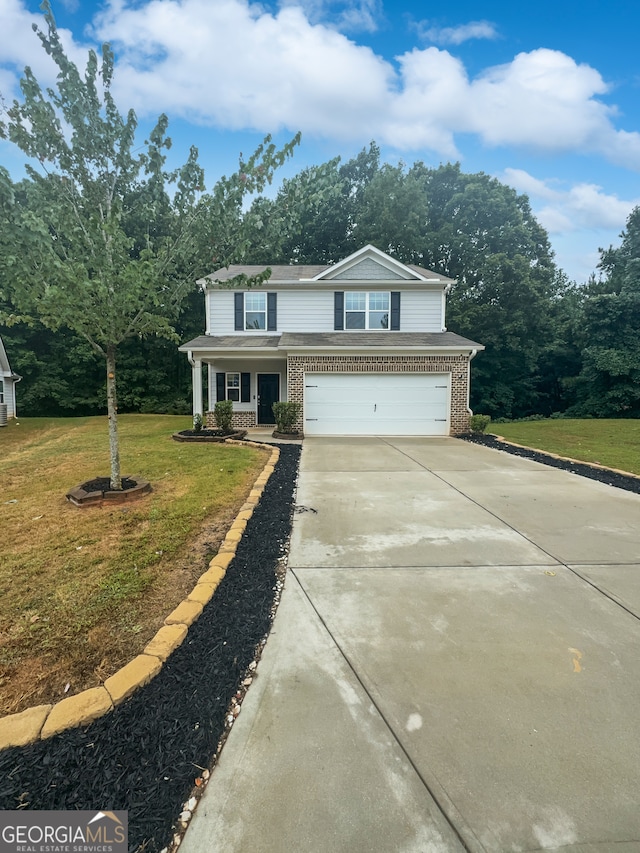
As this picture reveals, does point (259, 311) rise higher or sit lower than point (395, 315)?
higher

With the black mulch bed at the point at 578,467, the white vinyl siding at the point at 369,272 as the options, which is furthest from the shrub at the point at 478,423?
the white vinyl siding at the point at 369,272

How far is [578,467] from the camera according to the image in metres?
8.10

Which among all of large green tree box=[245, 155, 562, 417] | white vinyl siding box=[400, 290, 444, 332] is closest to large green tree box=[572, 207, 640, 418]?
large green tree box=[245, 155, 562, 417]

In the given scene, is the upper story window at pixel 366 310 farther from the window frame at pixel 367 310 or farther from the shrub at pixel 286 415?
the shrub at pixel 286 415

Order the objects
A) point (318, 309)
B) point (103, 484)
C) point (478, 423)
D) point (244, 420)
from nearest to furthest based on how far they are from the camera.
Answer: point (103, 484) → point (478, 423) → point (318, 309) → point (244, 420)

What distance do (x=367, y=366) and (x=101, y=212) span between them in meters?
8.40

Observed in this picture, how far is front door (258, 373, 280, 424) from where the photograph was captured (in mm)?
15062

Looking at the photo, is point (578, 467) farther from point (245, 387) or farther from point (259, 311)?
point (259, 311)

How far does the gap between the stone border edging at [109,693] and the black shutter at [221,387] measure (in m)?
12.5

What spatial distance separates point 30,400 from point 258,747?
25.5 metres

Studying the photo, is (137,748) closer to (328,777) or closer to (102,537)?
(328,777)

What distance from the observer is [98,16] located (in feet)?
22.2

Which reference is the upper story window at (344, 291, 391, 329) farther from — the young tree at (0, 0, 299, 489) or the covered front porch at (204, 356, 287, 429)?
the young tree at (0, 0, 299, 489)

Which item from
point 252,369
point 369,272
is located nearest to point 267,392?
point 252,369
